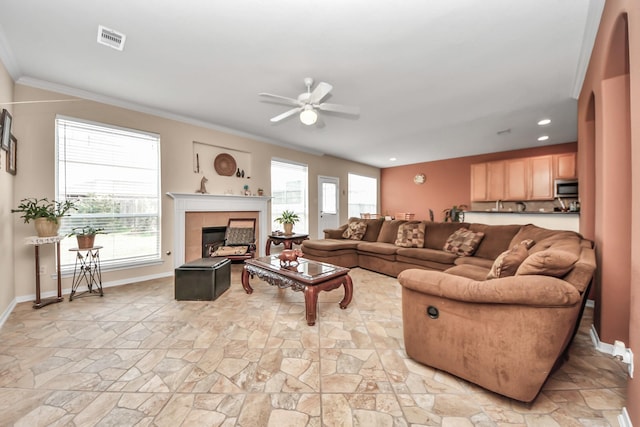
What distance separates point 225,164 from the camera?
4.71 metres

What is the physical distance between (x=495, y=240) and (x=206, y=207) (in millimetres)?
4577

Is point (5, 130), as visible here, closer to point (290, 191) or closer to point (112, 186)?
point (112, 186)

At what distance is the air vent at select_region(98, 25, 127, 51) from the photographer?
7.00ft

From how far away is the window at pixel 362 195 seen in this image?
305 inches

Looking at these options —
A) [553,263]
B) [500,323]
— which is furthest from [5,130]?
[553,263]

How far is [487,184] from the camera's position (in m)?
6.35

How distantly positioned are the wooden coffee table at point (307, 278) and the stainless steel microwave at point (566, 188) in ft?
18.1

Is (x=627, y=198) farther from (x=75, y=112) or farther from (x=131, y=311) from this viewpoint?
(x=75, y=112)

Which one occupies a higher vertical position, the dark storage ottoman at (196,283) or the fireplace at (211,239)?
the fireplace at (211,239)

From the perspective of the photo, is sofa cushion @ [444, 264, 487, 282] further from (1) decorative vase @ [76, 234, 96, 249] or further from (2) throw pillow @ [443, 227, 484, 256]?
(1) decorative vase @ [76, 234, 96, 249]

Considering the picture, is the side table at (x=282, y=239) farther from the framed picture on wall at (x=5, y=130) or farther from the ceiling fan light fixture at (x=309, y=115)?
the framed picture on wall at (x=5, y=130)

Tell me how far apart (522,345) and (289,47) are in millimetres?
2841

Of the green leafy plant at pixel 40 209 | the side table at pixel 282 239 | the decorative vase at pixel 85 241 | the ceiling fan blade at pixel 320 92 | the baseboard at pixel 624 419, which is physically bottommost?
the baseboard at pixel 624 419

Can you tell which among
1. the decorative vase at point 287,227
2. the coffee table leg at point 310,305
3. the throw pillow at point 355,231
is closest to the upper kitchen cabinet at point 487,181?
the throw pillow at point 355,231
